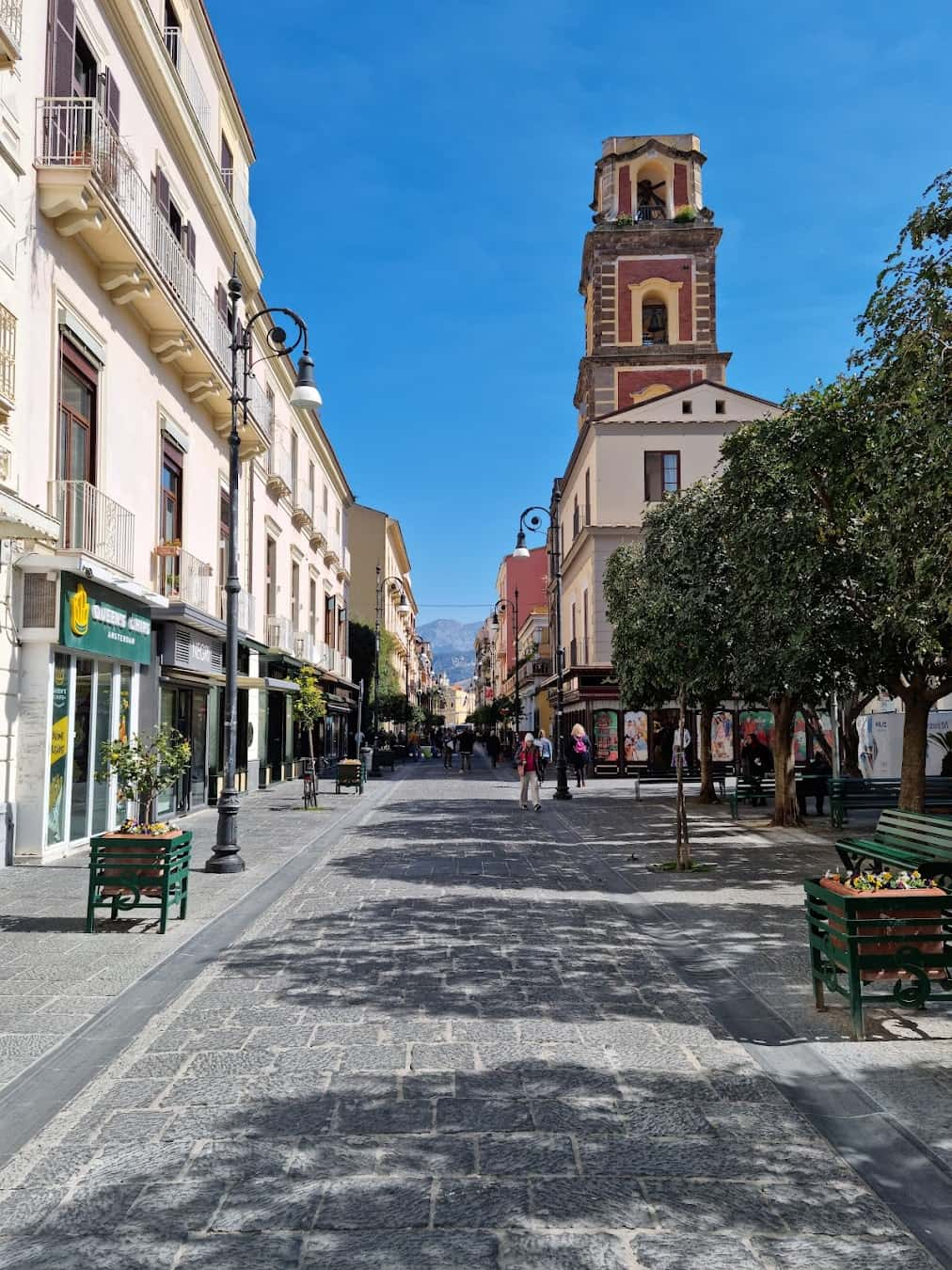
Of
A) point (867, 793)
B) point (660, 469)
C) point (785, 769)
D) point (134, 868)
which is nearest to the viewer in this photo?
point (134, 868)

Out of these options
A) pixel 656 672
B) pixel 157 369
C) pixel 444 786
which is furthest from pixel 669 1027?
pixel 444 786

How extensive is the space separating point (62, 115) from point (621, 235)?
31.3 meters

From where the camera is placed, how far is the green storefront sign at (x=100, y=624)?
12.1 m

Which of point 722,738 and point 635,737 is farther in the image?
point 722,738

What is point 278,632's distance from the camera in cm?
2750

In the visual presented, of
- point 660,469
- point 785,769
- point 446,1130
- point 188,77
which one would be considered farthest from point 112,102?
point 660,469

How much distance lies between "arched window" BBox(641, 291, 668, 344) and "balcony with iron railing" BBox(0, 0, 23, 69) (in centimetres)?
3257

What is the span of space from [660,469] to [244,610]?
18.1 m

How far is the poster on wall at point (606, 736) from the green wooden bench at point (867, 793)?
53.9 ft

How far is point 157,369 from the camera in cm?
1659

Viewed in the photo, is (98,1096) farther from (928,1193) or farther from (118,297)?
(118,297)

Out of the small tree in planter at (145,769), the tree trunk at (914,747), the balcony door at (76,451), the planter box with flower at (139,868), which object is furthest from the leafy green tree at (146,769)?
the tree trunk at (914,747)

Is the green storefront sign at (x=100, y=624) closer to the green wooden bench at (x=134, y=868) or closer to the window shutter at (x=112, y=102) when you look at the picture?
the green wooden bench at (x=134, y=868)

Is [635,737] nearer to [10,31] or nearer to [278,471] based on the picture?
[278,471]
